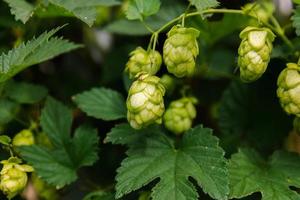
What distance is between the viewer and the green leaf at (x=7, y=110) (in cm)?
182

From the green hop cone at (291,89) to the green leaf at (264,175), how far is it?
8.0 inches

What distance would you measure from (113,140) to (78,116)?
60 cm

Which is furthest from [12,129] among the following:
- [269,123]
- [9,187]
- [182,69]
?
[269,123]

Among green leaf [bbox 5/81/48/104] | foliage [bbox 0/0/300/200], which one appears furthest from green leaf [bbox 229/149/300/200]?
green leaf [bbox 5/81/48/104]

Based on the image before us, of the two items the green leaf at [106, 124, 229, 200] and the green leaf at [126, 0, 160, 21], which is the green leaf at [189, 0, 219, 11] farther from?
the green leaf at [106, 124, 229, 200]

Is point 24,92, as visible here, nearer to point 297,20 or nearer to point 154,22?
point 154,22

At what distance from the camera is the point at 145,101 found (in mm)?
1472

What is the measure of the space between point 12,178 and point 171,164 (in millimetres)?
435

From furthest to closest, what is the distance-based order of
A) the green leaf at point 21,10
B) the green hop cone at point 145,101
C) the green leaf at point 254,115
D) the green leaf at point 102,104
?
the green leaf at point 254,115, the green leaf at point 102,104, the green leaf at point 21,10, the green hop cone at point 145,101

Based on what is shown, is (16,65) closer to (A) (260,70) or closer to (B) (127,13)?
(B) (127,13)

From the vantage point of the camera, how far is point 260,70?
1.50 metres

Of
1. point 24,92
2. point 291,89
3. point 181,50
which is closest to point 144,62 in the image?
point 181,50

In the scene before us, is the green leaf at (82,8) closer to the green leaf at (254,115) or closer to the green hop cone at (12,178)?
the green hop cone at (12,178)

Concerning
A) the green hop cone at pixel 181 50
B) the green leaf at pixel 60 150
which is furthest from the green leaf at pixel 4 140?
the green hop cone at pixel 181 50
